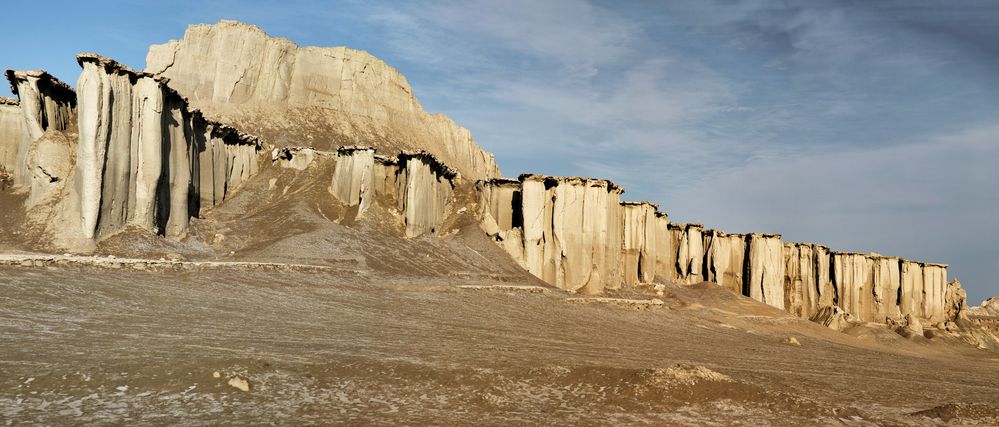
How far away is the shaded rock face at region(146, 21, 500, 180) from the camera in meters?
78.7

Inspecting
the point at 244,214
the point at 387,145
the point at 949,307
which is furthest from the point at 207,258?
the point at 949,307

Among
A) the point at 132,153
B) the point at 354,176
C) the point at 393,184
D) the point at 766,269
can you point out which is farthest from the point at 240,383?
the point at 766,269

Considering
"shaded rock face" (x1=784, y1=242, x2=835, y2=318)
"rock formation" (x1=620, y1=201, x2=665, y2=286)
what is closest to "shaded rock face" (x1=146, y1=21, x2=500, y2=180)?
"rock formation" (x1=620, y1=201, x2=665, y2=286)

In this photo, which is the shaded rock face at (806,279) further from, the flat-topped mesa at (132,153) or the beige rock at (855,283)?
the flat-topped mesa at (132,153)

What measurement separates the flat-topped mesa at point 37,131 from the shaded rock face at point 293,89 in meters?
35.4

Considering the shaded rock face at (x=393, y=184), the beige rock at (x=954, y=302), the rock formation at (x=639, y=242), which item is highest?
the shaded rock face at (x=393, y=184)

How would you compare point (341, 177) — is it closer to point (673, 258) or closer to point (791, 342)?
point (791, 342)

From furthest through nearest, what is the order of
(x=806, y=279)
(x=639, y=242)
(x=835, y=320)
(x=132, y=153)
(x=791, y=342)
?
(x=806, y=279)
(x=639, y=242)
(x=835, y=320)
(x=132, y=153)
(x=791, y=342)

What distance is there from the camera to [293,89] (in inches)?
3349

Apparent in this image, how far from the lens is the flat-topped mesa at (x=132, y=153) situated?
1173 inches

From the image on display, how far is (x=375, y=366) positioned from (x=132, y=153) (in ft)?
79.6

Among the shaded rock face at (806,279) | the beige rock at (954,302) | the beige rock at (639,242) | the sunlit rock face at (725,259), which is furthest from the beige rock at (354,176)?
the beige rock at (954,302)

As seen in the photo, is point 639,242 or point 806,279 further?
point 806,279

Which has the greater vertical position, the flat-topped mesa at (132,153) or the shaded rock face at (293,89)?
the shaded rock face at (293,89)
